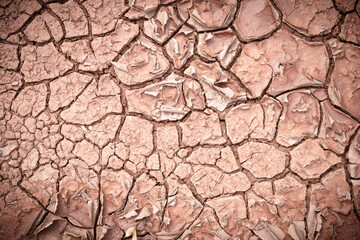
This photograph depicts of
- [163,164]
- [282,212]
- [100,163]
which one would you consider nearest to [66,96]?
[100,163]

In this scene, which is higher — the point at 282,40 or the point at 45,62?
the point at 282,40

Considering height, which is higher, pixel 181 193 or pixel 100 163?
pixel 100 163

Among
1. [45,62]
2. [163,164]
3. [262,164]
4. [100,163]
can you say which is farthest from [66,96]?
[262,164]

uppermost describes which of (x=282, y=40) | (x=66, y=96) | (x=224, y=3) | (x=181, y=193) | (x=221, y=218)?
(x=224, y=3)

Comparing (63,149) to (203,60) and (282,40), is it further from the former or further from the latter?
(282,40)

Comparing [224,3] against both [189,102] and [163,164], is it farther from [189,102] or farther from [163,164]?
[163,164]

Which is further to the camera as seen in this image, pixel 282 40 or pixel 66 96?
pixel 66 96
